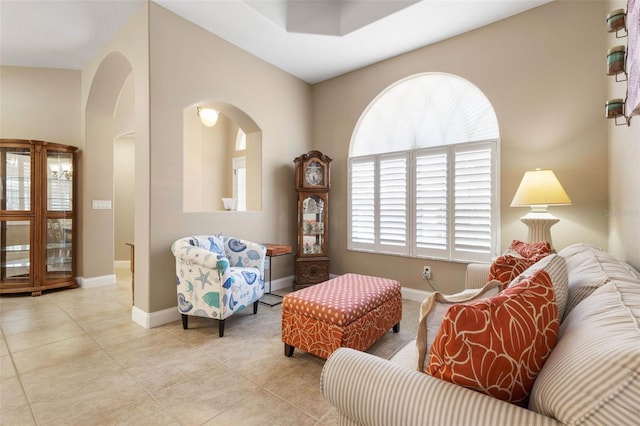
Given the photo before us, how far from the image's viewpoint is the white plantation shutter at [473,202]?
3131mm

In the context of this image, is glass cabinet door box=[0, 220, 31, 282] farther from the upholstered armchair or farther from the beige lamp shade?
the beige lamp shade

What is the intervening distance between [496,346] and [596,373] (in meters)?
0.19

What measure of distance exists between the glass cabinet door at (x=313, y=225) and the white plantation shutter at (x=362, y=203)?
1.42 ft

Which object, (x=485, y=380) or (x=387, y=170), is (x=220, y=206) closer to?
(x=387, y=170)

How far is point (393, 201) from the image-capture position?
12.4ft

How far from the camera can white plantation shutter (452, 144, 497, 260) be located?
3.13m

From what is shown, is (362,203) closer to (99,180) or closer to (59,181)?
(99,180)

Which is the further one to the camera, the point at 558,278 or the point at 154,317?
the point at 154,317

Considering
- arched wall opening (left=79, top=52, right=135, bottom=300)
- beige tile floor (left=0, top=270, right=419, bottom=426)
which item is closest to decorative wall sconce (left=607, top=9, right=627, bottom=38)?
beige tile floor (left=0, top=270, right=419, bottom=426)

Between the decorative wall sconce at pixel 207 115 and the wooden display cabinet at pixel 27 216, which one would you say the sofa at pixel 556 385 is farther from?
the wooden display cabinet at pixel 27 216

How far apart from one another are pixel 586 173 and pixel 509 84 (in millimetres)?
1133

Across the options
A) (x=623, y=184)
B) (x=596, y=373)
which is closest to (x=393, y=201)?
(x=623, y=184)

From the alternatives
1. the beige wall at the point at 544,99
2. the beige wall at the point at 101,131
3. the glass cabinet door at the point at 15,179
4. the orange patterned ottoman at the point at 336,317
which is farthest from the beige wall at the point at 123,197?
the beige wall at the point at 544,99

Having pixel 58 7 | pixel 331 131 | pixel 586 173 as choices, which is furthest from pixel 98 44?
pixel 586 173
